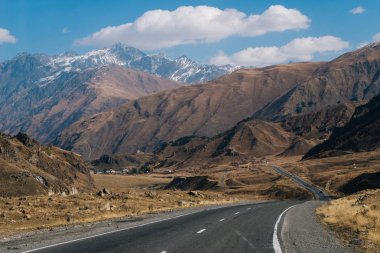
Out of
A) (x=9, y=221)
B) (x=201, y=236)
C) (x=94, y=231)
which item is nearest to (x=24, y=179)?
(x=9, y=221)

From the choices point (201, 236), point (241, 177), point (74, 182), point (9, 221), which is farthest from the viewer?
point (241, 177)

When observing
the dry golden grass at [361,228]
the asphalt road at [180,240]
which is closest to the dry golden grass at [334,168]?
the dry golden grass at [361,228]

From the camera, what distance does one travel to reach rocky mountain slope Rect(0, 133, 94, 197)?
7381 cm

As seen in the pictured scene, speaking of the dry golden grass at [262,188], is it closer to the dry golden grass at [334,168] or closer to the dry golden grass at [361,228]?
the dry golden grass at [334,168]

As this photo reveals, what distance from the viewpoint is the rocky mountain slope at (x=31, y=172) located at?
2906 inches

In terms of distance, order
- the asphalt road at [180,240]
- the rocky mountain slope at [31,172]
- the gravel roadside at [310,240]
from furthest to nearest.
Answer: the rocky mountain slope at [31,172] → the gravel roadside at [310,240] → the asphalt road at [180,240]

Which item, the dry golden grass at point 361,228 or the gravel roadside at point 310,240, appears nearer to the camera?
the gravel roadside at point 310,240

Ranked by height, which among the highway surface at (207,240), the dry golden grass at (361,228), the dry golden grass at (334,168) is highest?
the highway surface at (207,240)

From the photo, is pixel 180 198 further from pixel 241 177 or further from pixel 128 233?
pixel 241 177

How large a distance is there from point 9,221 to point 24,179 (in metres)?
46.5

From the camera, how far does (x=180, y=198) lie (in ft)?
208

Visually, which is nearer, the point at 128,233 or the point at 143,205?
the point at 128,233

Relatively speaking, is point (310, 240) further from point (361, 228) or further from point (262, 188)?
point (262, 188)

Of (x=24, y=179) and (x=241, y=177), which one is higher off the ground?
(x=24, y=179)
